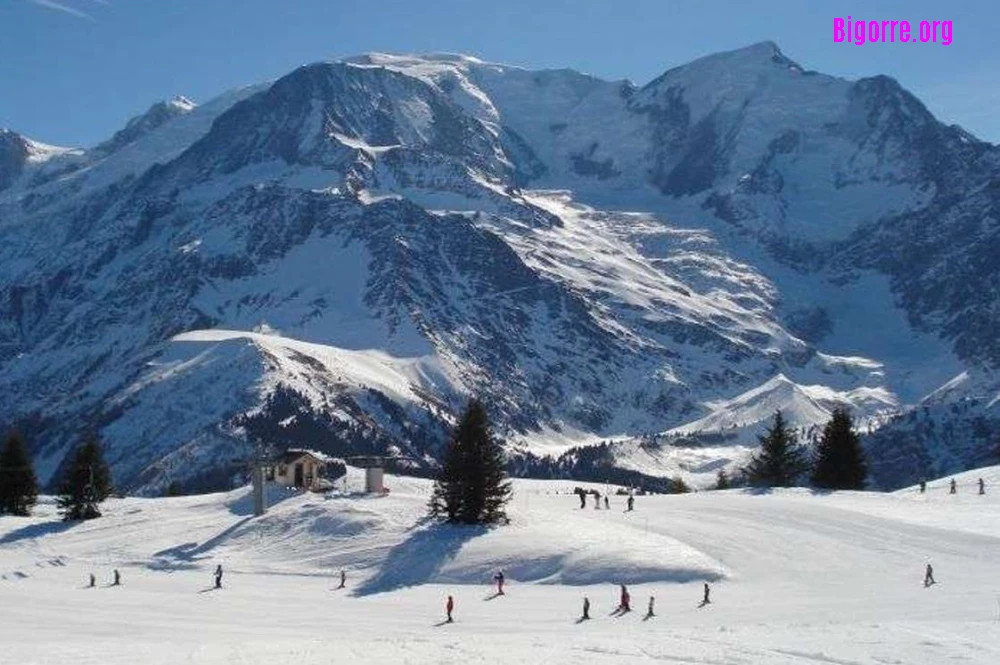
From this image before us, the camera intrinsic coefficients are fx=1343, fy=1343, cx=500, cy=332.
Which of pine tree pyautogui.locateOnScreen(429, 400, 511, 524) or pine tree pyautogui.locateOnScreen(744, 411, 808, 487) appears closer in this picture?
pine tree pyautogui.locateOnScreen(429, 400, 511, 524)

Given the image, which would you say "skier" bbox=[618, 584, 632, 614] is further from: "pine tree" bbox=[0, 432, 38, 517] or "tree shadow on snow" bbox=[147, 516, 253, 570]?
"pine tree" bbox=[0, 432, 38, 517]

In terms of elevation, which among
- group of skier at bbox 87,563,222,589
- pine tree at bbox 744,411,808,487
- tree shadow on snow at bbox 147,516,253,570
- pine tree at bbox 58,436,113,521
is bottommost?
group of skier at bbox 87,563,222,589

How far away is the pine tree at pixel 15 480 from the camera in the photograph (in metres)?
109

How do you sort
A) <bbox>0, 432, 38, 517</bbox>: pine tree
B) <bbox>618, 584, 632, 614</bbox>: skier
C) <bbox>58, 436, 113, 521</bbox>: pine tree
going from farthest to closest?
<bbox>0, 432, 38, 517</bbox>: pine tree
<bbox>58, 436, 113, 521</bbox>: pine tree
<bbox>618, 584, 632, 614</bbox>: skier

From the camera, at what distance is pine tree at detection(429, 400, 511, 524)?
87.2m

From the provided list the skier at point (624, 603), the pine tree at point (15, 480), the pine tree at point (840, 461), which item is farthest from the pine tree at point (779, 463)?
the pine tree at point (15, 480)

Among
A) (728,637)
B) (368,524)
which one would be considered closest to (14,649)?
(728,637)

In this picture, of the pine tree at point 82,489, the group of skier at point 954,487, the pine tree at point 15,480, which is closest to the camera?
the group of skier at point 954,487

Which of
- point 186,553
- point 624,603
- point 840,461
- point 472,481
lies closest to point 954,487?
point 840,461

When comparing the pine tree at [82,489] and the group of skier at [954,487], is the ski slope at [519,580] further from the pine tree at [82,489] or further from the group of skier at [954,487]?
the pine tree at [82,489]

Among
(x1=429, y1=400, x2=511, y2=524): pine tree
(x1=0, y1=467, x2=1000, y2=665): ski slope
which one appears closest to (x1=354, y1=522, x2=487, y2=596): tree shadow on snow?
(x1=0, y1=467, x2=1000, y2=665): ski slope

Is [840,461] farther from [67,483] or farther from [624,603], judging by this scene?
[67,483]

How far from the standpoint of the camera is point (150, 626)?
63.5m

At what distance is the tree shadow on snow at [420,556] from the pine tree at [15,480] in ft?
131
